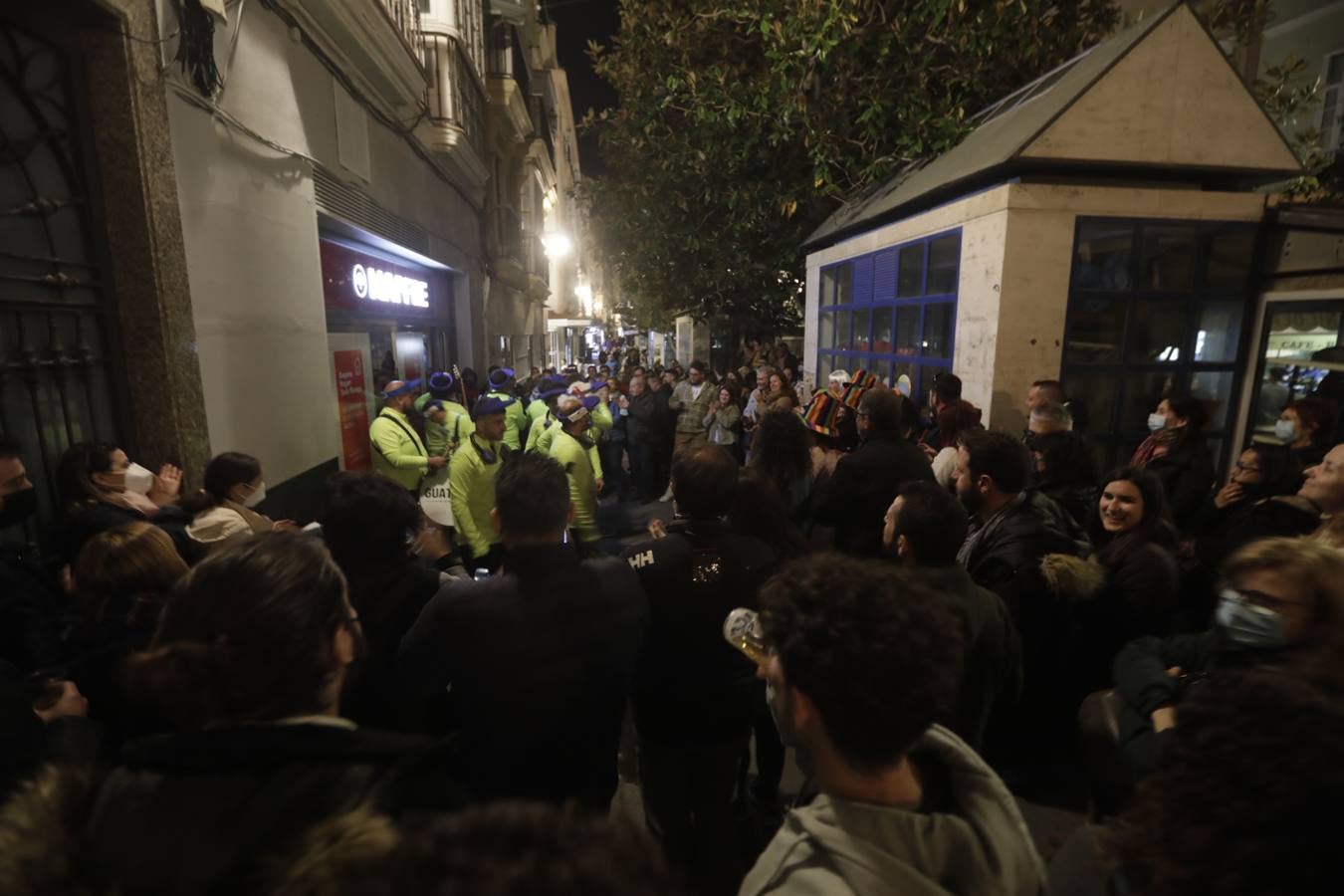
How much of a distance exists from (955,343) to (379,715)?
637cm

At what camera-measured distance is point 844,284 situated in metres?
9.99

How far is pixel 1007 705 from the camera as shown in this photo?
2.98 meters

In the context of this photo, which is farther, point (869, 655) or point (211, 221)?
point (211, 221)

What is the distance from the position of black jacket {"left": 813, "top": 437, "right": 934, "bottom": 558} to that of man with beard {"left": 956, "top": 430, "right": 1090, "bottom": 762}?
564 mm

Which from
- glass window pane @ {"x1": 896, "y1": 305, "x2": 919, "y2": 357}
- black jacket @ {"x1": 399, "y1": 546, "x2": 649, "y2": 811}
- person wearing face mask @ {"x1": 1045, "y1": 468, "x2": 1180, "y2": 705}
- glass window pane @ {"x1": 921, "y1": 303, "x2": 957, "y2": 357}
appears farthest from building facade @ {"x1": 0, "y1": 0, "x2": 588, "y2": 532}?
glass window pane @ {"x1": 896, "y1": 305, "x2": 919, "y2": 357}

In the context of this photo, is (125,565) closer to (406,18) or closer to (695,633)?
(695,633)

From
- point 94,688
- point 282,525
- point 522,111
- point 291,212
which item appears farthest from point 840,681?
point 522,111

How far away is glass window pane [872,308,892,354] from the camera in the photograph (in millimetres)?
8445

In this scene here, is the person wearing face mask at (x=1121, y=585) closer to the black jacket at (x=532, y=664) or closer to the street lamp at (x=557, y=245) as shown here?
the black jacket at (x=532, y=664)

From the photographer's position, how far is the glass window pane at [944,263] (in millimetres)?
6878

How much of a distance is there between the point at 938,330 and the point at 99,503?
7253mm

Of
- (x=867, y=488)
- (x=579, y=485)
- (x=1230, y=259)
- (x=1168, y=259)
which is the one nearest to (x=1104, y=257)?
(x=1168, y=259)

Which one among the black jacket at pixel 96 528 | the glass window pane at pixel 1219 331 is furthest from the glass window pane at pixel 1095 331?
the black jacket at pixel 96 528

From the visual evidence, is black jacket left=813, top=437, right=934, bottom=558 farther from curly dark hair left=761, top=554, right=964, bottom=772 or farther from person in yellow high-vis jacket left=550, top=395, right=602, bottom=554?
curly dark hair left=761, top=554, right=964, bottom=772
